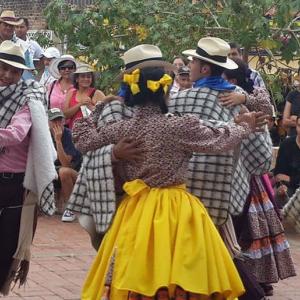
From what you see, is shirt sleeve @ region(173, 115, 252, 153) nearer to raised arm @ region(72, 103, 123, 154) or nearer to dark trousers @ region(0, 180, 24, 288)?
raised arm @ region(72, 103, 123, 154)

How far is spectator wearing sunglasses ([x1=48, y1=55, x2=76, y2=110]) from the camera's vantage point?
484 inches

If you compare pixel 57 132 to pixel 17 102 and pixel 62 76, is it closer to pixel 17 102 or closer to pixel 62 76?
pixel 62 76

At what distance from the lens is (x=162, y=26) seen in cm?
Result: 1258

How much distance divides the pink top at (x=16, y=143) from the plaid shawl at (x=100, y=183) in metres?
0.52

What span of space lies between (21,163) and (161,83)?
4.65ft

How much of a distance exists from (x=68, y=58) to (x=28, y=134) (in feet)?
19.2

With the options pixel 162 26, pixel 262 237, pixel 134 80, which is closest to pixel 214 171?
pixel 134 80

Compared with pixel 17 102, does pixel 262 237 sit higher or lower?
lower

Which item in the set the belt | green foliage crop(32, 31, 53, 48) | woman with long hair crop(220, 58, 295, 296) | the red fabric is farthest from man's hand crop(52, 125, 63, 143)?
the belt

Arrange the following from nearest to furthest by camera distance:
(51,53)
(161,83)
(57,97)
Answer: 1. (161,83)
2. (57,97)
3. (51,53)

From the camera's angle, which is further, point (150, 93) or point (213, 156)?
point (213, 156)

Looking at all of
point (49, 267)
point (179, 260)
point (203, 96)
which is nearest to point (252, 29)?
point (49, 267)

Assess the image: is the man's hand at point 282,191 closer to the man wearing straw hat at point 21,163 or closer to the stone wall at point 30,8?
the man wearing straw hat at point 21,163

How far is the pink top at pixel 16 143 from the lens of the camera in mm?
6453
